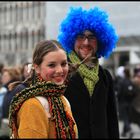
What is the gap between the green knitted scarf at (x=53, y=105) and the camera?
2.17 metres

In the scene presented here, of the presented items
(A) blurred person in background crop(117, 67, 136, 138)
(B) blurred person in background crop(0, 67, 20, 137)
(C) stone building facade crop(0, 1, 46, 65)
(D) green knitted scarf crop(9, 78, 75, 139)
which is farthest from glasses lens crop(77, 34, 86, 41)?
(C) stone building facade crop(0, 1, 46, 65)

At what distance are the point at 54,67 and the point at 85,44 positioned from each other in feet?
3.66

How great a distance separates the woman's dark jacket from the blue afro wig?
27 centimetres

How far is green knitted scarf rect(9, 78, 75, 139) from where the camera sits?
7.11 ft

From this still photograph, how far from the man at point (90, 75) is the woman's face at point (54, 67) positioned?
3.17ft

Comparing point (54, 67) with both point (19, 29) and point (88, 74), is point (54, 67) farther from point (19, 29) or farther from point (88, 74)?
point (19, 29)

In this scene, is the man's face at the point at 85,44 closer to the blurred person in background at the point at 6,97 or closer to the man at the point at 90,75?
the man at the point at 90,75

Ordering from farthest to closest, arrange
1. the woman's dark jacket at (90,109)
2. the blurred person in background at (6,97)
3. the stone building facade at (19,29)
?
the stone building facade at (19,29)
the blurred person in background at (6,97)
the woman's dark jacket at (90,109)

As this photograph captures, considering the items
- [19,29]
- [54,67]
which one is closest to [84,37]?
[54,67]

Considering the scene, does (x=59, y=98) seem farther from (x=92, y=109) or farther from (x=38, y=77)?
(x=92, y=109)

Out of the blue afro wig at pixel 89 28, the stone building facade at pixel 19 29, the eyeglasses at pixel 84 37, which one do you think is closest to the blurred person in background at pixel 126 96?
the blue afro wig at pixel 89 28

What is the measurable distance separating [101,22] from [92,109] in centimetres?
65

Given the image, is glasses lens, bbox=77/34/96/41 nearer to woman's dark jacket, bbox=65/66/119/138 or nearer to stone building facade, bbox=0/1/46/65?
woman's dark jacket, bbox=65/66/119/138

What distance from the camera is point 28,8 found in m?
68.8
